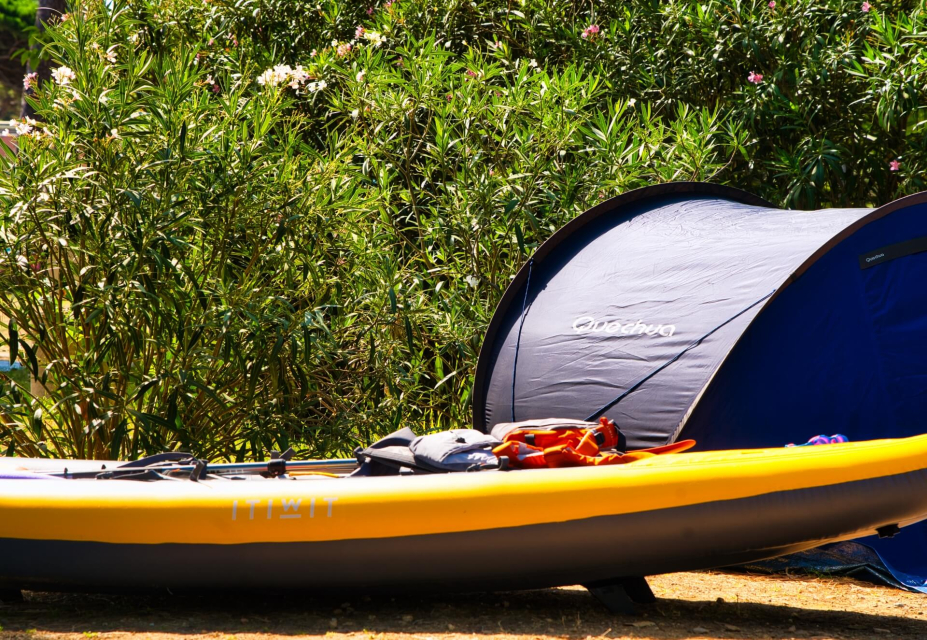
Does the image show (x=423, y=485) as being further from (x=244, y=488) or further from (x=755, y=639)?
(x=755, y=639)

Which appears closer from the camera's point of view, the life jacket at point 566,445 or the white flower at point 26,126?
the life jacket at point 566,445

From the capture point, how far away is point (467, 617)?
3240 millimetres

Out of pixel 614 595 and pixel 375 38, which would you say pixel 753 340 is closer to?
pixel 614 595

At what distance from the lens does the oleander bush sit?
4.54 m

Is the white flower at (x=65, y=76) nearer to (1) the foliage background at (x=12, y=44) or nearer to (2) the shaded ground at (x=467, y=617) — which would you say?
(2) the shaded ground at (x=467, y=617)

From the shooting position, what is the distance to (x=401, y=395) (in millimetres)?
5285

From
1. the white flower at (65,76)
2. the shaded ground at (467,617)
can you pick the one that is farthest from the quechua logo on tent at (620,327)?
the white flower at (65,76)

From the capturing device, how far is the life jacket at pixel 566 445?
3502 millimetres

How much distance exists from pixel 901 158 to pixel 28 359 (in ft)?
18.2

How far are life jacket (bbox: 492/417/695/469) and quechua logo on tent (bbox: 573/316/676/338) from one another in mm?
525

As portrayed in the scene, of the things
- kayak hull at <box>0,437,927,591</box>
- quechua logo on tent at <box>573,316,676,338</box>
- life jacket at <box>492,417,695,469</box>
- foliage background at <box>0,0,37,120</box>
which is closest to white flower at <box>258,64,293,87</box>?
quechua logo on tent at <box>573,316,676,338</box>

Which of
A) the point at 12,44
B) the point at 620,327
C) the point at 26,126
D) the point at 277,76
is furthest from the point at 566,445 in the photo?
the point at 12,44

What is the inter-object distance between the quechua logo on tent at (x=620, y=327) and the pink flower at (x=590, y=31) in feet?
11.0

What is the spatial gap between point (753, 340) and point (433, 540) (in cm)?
177
